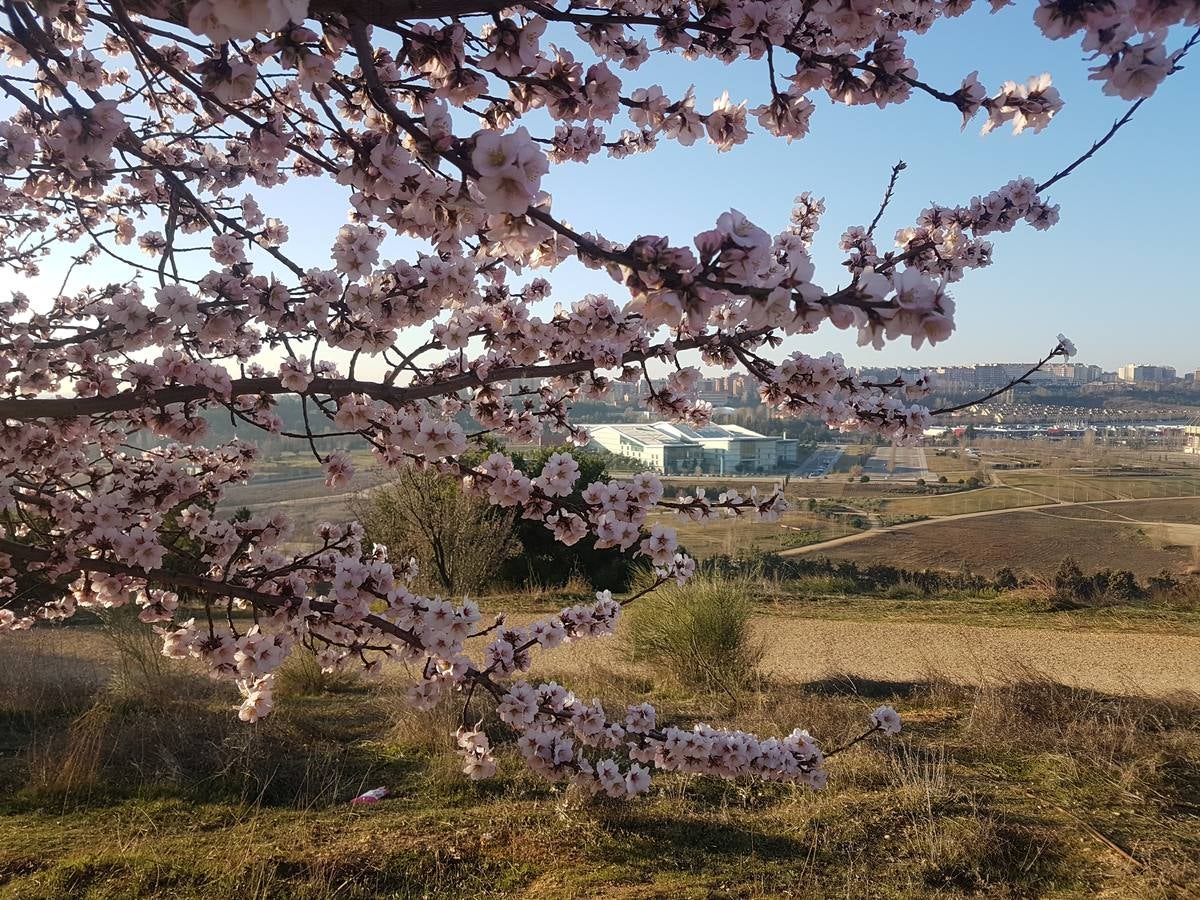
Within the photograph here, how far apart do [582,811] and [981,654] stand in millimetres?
7649

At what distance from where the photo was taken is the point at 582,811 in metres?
4.34

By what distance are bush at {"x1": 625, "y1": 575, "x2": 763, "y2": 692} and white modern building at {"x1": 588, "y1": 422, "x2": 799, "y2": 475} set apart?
6.27m

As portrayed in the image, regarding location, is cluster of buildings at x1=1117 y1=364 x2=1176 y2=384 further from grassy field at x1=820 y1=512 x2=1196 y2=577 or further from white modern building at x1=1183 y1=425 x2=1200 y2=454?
grassy field at x1=820 y1=512 x2=1196 y2=577

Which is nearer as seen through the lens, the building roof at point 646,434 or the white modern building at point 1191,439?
the building roof at point 646,434

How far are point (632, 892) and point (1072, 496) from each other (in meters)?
31.0

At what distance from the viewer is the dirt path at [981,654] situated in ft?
27.9

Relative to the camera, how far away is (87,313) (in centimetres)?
317

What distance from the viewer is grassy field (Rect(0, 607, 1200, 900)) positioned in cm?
350

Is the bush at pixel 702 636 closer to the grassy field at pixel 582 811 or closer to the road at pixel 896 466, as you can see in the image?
the grassy field at pixel 582 811

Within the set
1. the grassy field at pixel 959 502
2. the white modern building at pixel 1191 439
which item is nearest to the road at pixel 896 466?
the grassy field at pixel 959 502

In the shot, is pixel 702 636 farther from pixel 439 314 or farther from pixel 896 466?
pixel 896 466

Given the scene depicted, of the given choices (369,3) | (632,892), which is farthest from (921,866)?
(369,3)

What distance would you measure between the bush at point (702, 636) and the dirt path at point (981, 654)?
960mm

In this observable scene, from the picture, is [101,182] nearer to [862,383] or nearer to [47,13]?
[47,13]
